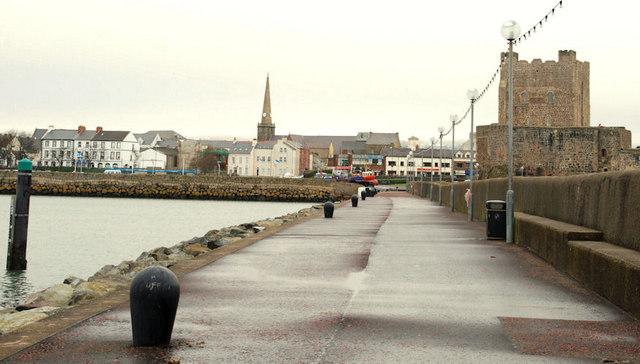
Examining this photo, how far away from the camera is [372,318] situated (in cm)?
772

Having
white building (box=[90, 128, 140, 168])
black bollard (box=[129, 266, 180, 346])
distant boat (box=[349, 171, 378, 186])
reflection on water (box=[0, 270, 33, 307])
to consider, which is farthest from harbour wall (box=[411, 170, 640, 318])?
white building (box=[90, 128, 140, 168])

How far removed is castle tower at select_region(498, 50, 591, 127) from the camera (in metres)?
90.5

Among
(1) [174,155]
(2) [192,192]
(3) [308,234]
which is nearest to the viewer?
(3) [308,234]

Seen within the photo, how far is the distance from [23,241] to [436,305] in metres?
16.0

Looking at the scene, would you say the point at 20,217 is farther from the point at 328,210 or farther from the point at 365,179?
the point at 365,179

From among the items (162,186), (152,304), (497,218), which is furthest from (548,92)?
(152,304)

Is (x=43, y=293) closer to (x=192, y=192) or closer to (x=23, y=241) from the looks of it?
(x=23, y=241)

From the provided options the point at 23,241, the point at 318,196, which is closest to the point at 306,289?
the point at 23,241

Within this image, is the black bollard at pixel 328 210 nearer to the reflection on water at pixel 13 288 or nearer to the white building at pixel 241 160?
the reflection on water at pixel 13 288

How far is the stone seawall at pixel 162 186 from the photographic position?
9712cm

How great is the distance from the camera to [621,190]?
1010cm

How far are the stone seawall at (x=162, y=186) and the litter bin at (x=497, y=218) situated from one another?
77664 mm

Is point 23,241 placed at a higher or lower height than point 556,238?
lower

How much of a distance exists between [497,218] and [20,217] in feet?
45.3
